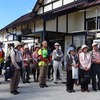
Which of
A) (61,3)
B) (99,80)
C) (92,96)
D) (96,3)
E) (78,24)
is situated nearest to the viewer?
(92,96)

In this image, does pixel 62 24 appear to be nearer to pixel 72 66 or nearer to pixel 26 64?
pixel 26 64

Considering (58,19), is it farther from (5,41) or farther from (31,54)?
(5,41)

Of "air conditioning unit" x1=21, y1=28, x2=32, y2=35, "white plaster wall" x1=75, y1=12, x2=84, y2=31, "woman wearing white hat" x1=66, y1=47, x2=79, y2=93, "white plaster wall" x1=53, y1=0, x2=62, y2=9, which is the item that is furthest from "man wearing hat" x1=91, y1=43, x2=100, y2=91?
"air conditioning unit" x1=21, y1=28, x2=32, y2=35

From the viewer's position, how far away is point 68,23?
17547 millimetres

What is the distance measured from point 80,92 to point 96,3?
6.11 m

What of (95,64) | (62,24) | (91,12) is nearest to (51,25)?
(62,24)

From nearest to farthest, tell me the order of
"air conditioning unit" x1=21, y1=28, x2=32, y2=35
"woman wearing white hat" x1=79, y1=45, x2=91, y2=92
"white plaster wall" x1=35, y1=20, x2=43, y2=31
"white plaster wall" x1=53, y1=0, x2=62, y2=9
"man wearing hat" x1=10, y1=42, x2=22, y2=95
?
"man wearing hat" x1=10, y1=42, x2=22, y2=95
"woman wearing white hat" x1=79, y1=45, x2=91, y2=92
"white plaster wall" x1=35, y1=20, x2=43, y2=31
"white plaster wall" x1=53, y1=0, x2=62, y2=9
"air conditioning unit" x1=21, y1=28, x2=32, y2=35

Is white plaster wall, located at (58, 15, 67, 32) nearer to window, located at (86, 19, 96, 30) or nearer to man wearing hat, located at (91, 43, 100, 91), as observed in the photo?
window, located at (86, 19, 96, 30)

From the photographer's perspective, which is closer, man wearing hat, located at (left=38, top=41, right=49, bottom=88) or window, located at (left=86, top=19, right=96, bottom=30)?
man wearing hat, located at (left=38, top=41, right=49, bottom=88)

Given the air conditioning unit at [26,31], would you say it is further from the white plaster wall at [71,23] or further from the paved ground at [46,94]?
the paved ground at [46,94]

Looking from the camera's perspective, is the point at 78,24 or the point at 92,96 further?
the point at 78,24

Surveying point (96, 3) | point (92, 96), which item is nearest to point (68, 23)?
point (96, 3)

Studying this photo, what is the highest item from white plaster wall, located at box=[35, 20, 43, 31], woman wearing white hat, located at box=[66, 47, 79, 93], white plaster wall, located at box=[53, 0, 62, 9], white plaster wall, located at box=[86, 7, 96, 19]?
white plaster wall, located at box=[53, 0, 62, 9]

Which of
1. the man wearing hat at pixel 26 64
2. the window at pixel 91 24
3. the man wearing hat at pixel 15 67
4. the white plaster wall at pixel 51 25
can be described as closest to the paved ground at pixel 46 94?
the man wearing hat at pixel 15 67
